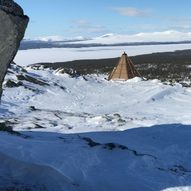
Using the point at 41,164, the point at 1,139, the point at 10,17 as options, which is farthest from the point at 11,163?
the point at 10,17

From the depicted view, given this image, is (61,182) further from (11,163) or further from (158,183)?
(158,183)

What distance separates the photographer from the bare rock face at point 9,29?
7.23 metres

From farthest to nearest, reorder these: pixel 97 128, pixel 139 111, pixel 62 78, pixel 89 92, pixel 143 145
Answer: pixel 62 78, pixel 89 92, pixel 139 111, pixel 97 128, pixel 143 145

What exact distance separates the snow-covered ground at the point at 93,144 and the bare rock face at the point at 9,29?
6.41ft

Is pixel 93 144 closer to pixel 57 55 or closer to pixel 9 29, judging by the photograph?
pixel 9 29

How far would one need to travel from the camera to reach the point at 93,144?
10.9m

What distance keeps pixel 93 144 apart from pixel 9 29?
4.34 metres

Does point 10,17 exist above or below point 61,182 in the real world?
above

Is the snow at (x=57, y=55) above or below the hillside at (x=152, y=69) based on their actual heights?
above

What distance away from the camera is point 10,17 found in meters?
7.27

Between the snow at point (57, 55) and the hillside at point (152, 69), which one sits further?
the snow at point (57, 55)

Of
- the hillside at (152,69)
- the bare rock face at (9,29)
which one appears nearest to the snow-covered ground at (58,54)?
the hillside at (152,69)

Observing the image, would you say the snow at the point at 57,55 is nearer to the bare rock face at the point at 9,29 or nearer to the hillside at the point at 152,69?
the hillside at the point at 152,69

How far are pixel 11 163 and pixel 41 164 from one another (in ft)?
1.69
